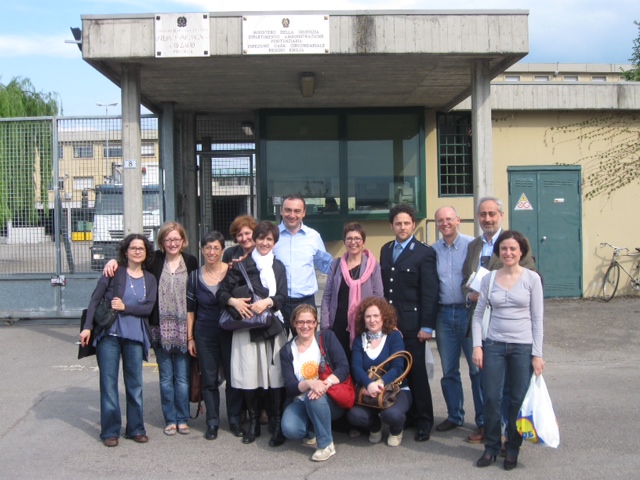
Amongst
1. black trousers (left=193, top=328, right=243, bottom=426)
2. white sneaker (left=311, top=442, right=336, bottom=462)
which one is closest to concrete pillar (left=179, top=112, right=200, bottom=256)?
black trousers (left=193, top=328, right=243, bottom=426)

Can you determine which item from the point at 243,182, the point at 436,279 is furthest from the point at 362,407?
the point at 243,182

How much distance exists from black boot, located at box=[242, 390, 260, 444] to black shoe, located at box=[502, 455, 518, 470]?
1.98m

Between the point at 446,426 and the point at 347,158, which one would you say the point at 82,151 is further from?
the point at 446,426

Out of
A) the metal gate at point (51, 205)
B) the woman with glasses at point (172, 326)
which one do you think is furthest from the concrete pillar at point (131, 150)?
the woman with glasses at point (172, 326)

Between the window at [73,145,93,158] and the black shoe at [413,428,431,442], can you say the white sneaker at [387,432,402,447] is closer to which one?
the black shoe at [413,428,431,442]

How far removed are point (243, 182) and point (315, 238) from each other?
6784 mm

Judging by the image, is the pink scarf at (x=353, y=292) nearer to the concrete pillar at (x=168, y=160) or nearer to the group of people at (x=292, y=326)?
the group of people at (x=292, y=326)

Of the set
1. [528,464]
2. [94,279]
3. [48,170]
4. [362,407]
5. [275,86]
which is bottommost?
[528,464]

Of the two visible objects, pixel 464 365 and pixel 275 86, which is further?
pixel 275 86

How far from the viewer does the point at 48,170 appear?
10.5 metres

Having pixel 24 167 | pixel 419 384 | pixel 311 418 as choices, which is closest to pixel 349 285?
pixel 419 384

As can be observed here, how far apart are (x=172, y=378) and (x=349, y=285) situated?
1.67 metres

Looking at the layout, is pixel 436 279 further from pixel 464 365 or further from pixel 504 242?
pixel 464 365

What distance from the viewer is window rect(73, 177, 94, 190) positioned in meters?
10.2
